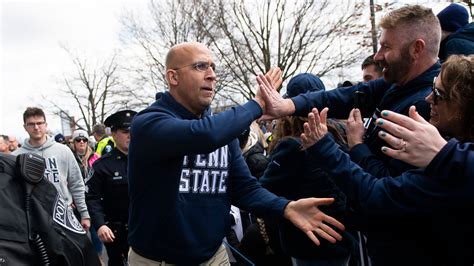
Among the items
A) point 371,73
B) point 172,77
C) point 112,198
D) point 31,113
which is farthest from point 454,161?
point 31,113

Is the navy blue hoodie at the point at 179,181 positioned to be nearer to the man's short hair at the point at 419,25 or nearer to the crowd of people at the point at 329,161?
the crowd of people at the point at 329,161

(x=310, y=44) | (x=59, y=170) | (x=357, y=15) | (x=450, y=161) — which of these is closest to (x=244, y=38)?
(x=310, y=44)

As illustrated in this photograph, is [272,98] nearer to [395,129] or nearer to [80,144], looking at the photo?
[395,129]

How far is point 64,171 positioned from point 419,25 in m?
4.63

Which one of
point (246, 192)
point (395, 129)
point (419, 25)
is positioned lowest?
point (246, 192)

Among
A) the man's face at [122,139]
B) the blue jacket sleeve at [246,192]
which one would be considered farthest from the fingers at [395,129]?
the man's face at [122,139]

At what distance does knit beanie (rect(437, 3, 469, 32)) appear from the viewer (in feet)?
11.3

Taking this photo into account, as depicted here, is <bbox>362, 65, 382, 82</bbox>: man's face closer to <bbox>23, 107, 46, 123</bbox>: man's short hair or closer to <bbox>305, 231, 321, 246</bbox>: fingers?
<bbox>305, 231, 321, 246</bbox>: fingers

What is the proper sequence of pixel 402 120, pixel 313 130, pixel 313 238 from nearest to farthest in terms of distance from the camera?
pixel 402 120, pixel 313 130, pixel 313 238

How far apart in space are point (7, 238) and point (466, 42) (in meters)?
2.89

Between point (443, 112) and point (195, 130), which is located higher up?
point (443, 112)

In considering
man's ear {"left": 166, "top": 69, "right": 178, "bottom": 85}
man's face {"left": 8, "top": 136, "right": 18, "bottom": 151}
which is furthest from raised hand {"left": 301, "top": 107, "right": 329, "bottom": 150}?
man's face {"left": 8, "top": 136, "right": 18, "bottom": 151}

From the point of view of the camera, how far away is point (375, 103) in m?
2.74

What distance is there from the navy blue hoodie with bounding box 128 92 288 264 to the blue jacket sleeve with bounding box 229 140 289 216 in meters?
0.06
